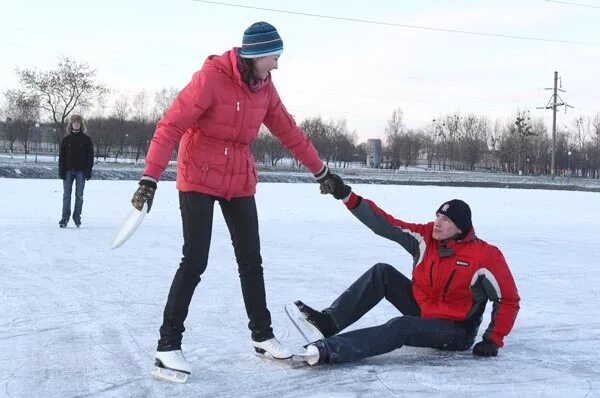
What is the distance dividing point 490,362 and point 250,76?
1.83 metres

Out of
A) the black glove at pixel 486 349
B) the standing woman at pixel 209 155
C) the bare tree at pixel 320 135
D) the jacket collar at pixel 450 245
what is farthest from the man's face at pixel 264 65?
the bare tree at pixel 320 135

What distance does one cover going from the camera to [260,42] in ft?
10.1

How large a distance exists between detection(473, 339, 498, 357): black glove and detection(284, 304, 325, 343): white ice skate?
0.79 m

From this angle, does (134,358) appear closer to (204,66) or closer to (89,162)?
(204,66)

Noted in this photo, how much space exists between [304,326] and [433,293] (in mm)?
708

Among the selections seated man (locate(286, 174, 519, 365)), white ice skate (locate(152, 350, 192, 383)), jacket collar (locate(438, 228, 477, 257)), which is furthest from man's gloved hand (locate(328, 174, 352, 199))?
white ice skate (locate(152, 350, 192, 383))

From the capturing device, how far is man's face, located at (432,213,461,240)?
3.47m

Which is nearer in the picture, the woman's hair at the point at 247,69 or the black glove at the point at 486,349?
the woman's hair at the point at 247,69

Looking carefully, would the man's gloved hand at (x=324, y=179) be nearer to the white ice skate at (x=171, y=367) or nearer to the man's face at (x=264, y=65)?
the man's face at (x=264, y=65)

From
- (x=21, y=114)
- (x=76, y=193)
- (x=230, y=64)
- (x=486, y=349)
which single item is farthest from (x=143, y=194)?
(x=21, y=114)

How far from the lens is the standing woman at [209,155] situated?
9.75ft

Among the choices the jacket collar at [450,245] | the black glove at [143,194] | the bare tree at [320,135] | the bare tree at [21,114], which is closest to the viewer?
the black glove at [143,194]

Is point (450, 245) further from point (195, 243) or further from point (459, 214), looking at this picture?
point (195, 243)

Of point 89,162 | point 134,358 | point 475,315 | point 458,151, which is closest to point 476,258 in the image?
point 475,315
